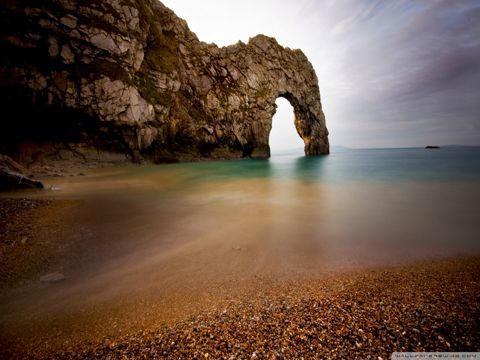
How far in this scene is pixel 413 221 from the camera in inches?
281

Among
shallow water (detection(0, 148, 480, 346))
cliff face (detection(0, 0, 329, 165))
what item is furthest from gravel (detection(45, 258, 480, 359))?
cliff face (detection(0, 0, 329, 165))

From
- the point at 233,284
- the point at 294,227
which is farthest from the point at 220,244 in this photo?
the point at 294,227

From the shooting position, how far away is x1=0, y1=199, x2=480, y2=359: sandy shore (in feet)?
7.31

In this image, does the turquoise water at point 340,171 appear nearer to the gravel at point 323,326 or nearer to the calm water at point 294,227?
the calm water at point 294,227

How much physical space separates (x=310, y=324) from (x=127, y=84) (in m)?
32.4

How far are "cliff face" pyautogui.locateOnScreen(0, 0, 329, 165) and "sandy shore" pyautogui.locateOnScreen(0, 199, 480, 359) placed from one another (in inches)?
1110

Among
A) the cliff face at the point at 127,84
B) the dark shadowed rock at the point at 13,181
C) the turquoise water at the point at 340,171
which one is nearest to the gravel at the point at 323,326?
the dark shadowed rock at the point at 13,181

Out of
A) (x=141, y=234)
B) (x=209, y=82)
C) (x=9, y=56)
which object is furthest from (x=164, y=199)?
(x=209, y=82)

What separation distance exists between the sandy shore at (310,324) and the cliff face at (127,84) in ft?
92.5

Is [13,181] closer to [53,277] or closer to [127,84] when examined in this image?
[53,277]

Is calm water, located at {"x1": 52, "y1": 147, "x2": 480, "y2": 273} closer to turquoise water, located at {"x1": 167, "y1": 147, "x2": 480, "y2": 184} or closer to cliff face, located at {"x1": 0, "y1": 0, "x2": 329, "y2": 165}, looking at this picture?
turquoise water, located at {"x1": 167, "y1": 147, "x2": 480, "y2": 184}

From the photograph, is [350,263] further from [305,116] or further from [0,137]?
[305,116]

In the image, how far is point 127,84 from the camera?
2731 centimetres

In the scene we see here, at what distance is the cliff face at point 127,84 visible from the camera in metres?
22.4
